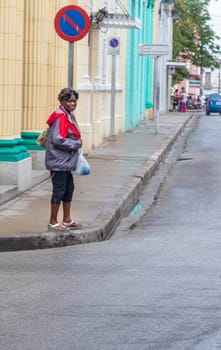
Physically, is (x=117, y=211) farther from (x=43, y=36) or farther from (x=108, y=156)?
(x=108, y=156)

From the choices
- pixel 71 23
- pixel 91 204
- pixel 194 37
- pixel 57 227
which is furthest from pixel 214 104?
pixel 57 227

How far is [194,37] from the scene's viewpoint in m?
80.9

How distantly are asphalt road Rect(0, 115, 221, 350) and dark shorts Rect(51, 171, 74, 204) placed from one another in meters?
0.74

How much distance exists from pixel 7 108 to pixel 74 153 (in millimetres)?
3279

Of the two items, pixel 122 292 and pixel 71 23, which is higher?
pixel 71 23

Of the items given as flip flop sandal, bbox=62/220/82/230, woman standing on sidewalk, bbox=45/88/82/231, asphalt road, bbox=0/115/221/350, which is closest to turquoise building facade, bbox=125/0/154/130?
asphalt road, bbox=0/115/221/350

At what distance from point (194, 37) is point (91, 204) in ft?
222

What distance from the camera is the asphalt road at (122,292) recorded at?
710 cm

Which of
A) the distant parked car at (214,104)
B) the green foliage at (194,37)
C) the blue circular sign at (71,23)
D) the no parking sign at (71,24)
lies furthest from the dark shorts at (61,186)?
the green foliage at (194,37)

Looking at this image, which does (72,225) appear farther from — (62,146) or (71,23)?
(71,23)

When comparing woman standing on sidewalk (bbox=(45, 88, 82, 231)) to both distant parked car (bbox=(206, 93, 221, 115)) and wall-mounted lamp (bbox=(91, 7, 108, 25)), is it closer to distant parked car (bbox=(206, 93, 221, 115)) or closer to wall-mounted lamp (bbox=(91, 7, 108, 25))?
wall-mounted lamp (bbox=(91, 7, 108, 25))

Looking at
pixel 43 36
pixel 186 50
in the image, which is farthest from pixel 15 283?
pixel 186 50

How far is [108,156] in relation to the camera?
76.3 feet

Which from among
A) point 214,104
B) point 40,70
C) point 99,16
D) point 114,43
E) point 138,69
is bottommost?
point 214,104
